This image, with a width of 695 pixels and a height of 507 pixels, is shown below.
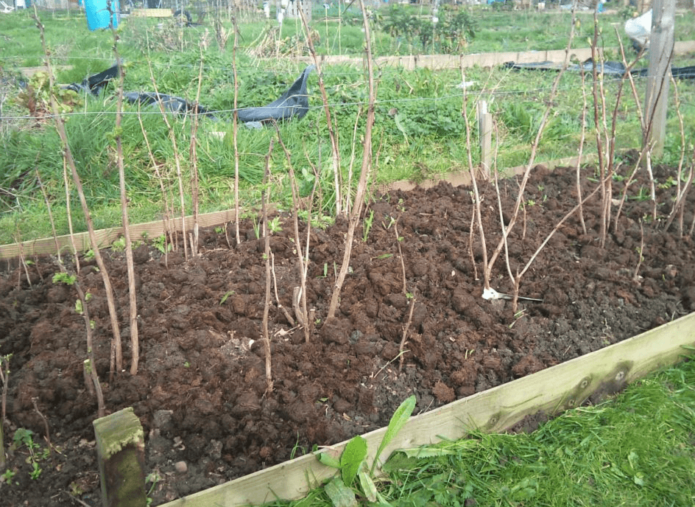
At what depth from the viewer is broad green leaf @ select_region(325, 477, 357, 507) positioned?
77.0 inches

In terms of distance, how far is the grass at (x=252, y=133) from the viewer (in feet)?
14.0

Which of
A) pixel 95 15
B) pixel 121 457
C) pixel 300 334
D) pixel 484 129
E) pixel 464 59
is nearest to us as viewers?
pixel 121 457

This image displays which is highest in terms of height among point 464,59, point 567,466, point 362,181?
point 362,181

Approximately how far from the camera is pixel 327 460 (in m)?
1.97

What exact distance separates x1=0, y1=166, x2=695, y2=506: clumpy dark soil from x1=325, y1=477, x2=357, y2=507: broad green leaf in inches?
7.2

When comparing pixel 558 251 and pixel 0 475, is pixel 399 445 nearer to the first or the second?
pixel 0 475

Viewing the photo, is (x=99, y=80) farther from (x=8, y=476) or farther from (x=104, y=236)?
(x=8, y=476)

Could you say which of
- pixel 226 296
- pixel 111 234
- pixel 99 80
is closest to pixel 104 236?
pixel 111 234

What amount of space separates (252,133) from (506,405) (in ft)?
11.2

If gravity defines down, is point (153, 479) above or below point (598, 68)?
below

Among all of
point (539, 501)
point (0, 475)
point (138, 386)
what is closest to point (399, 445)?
point (539, 501)

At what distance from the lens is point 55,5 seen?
1591cm

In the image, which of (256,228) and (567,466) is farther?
(256,228)

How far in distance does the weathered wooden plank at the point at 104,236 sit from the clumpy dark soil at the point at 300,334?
0.10m
